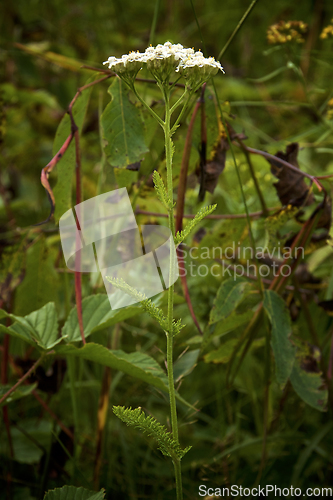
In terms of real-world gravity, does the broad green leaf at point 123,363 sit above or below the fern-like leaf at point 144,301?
below

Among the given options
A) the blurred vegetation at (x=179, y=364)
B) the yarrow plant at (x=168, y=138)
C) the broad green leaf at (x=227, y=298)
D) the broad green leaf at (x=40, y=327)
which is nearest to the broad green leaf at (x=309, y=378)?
the blurred vegetation at (x=179, y=364)

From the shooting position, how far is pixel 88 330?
64 cm

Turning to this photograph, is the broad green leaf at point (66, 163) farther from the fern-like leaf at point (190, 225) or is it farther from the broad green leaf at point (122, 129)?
the fern-like leaf at point (190, 225)

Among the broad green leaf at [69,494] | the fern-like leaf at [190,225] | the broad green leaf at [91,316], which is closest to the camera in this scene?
the fern-like leaf at [190,225]

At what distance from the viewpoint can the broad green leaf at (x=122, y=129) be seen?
0.58 metres

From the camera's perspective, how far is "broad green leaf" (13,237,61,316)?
0.80m

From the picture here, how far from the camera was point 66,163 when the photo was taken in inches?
23.7

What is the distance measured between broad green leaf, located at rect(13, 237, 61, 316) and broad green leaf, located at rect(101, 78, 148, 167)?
295 mm

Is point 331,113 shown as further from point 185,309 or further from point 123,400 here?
point 123,400

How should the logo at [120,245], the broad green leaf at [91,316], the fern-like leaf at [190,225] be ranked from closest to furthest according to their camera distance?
the fern-like leaf at [190,225], the broad green leaf at [91,316], the logo at [120,245]

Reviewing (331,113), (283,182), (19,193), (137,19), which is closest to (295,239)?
(283,182)

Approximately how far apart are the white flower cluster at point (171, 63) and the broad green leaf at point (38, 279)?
445mm

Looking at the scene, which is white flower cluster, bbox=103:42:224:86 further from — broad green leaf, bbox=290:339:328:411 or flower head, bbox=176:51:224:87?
broad green leaf, bbox=290:339:328:411

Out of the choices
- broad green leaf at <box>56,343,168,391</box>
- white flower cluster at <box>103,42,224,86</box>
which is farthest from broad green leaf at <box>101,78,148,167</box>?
broad green leaf at <box>56,343,168,391</box>
